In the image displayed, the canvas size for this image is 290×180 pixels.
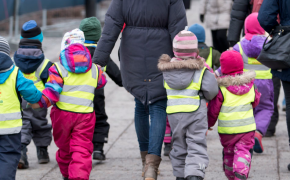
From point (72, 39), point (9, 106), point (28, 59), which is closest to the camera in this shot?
point (9, 106)

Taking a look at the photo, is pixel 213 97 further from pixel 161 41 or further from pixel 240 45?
pixel 240 45

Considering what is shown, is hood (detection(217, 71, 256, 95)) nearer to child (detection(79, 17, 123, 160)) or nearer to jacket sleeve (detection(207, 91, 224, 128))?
jacket sleeve (detection(207, 91, 224, 128))

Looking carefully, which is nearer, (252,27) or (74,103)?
(74,103)

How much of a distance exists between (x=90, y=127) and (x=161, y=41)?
98cm

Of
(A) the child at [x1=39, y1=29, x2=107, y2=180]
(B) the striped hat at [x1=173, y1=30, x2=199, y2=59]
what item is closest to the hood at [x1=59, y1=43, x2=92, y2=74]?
(A) the child at [x1=39, y1=29, x2=107, y2=180]

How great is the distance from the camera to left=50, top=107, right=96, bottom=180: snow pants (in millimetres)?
4207

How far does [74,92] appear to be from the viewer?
14.1 ft

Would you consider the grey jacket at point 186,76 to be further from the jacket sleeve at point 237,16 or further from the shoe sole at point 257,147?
the jacket sleeve at point 237,16

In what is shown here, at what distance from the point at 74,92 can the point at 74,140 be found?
0.41 metres

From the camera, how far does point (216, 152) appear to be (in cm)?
543

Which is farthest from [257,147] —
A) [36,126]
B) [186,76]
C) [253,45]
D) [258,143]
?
[36,126]

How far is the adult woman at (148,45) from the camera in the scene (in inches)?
168

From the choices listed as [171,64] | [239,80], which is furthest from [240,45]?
[171,64]

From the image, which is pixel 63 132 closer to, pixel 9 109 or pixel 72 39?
pixel 9 109
